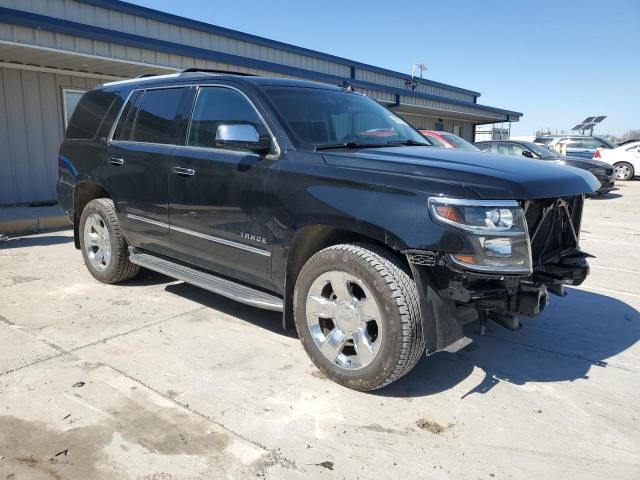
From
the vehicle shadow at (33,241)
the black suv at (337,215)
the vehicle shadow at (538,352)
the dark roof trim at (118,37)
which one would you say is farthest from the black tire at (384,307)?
the dark roof trim at (118,37)

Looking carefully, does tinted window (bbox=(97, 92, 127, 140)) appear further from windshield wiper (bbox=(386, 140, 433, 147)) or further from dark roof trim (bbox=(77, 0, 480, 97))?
dark roof trim (bbox=(77, 0, 480, 97))

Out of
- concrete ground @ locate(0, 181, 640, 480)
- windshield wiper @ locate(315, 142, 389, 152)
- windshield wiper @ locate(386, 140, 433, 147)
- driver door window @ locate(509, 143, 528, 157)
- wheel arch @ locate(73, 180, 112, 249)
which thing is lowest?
concrete ground @ locate(0, 181, 640, 480)

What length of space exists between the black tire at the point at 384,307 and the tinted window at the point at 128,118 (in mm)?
2653

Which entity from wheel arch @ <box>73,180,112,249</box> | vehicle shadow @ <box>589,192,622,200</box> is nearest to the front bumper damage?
wheel arch @ <box>73,180,112,249</box>

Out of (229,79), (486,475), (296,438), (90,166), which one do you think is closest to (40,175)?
(90,166)

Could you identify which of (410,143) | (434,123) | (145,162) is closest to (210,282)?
(145,162)

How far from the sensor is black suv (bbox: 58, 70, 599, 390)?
2.93 m

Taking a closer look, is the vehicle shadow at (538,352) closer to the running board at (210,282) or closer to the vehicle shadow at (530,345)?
the vehicle shadow at (530,345)

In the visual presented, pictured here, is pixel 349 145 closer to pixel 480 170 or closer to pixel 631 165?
pixel 480 170

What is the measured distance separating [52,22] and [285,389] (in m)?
7.59

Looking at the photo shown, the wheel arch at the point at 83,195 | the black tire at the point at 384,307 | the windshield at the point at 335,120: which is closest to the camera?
the black tire at the point at 384,307

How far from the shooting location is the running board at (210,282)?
12.6ft

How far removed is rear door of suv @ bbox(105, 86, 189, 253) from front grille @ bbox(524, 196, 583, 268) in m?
2.86

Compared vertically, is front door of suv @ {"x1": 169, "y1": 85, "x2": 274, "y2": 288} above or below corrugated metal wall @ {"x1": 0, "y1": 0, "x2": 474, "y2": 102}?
below
